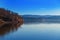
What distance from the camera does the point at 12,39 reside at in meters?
10.2

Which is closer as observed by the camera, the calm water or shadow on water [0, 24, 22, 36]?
the calm water

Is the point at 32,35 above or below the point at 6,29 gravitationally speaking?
below

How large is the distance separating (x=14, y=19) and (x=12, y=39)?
22073 mm

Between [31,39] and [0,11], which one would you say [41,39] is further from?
[0,11]

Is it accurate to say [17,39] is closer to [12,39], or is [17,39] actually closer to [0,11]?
[12,39]

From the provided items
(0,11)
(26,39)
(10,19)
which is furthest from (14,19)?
(26,39)

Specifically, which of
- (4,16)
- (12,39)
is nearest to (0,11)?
(4,16)

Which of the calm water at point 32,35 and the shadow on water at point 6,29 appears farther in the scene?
the shadow on water at point 6,29

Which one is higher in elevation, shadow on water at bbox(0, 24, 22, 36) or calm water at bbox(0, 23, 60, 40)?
shadow on water at bbox(0, 24, 22, 36)

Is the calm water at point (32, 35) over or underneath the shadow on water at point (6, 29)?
underneath

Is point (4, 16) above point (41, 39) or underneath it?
above

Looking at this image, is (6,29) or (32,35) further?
(6,29)

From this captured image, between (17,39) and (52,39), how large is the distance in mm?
2158

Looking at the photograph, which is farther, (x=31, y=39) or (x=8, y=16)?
(x=8, y=16)
